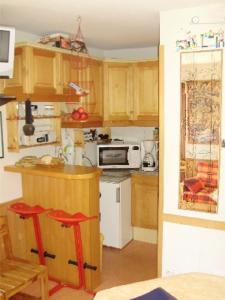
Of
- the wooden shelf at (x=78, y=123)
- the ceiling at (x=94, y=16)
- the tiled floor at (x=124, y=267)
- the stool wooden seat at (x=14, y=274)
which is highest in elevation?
the ceiling at (x=94, y=16)

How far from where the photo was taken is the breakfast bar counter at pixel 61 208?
3.21m

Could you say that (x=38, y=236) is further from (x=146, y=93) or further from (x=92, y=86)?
(x=146, y=93)

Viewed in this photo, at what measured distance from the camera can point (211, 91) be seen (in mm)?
2719

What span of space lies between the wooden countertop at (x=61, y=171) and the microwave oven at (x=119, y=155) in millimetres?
1106

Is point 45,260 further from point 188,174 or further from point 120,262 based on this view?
point 188,174

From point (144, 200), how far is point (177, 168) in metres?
1.58

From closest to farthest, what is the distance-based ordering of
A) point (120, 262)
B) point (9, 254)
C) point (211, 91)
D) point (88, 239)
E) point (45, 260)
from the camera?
1. point (211, 91)
2. point (9, 254)
3. point (88, 239)
4. point (45, 260)
5. point (120, 262)

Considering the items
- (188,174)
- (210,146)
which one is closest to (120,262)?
(188,174)

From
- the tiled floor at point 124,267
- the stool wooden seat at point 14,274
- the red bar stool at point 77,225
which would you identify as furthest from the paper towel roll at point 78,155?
the stool wooden seat at point 14,274

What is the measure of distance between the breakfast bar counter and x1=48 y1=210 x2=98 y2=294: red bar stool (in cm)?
12

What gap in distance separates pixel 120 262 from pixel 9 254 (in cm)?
139

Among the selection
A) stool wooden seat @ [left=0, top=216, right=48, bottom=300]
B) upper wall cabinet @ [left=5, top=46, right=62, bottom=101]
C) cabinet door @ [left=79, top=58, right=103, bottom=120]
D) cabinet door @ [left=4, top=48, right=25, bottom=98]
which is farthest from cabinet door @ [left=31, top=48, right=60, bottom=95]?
stool wooden seat @ [left=0, top=216, right=48, bottom=300]

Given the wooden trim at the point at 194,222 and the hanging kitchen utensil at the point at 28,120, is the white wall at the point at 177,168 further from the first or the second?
the hanging kitchen utensil at the point at 28,120

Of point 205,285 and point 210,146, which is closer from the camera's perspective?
point 205,285
